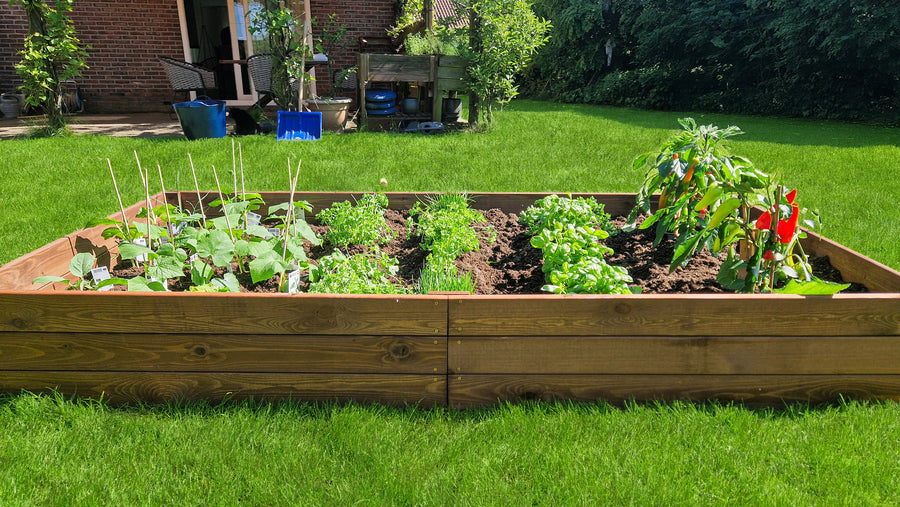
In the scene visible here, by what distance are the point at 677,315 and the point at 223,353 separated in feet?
4.95

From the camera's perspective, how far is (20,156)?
5590 mm

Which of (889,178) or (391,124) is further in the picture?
(391,124)

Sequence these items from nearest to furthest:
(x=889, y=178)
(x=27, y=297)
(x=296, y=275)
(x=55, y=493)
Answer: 1. (x=55, y=493)
2. (x=27, y=297)
3. (x=296, y=275)
4. (x=889, y=178)

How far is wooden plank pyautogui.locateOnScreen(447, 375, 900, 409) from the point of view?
1900mm

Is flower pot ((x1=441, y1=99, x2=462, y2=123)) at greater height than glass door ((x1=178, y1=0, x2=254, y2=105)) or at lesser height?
lesser

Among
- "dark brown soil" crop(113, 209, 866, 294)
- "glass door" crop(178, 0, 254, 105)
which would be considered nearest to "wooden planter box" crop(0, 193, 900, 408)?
"dark brown soil" crop(113, 209, 866, 294)

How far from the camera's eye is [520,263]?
2633 mm

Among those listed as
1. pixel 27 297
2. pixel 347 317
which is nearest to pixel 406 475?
pixel 347 317

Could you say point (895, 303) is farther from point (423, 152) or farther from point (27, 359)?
point (423, 152)

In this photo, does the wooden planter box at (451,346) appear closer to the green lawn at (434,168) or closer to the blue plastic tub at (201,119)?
the green lawn at (434,168)

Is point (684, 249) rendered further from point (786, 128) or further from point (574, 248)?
point (786, 128)


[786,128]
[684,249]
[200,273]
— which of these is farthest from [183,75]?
[786,128]

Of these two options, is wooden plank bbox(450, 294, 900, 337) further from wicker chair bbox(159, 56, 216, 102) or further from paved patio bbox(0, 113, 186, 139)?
wicker chair bbox(159, 56, 216, 102)

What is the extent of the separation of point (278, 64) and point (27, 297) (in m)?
6.14
